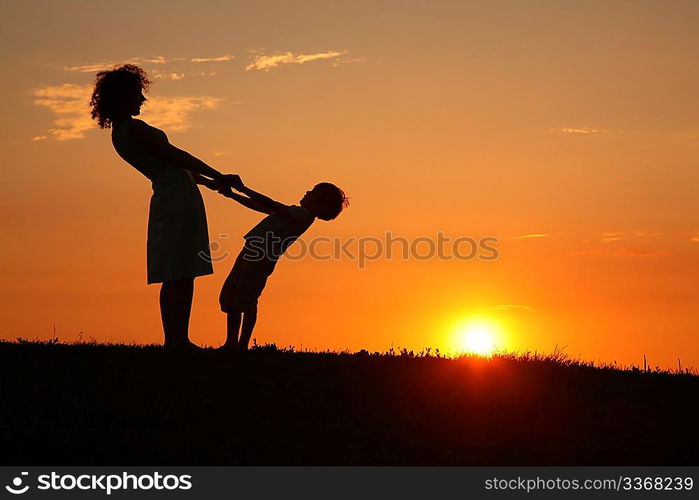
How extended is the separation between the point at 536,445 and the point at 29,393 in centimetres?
547

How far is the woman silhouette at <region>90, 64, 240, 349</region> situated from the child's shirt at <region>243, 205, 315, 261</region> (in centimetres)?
163

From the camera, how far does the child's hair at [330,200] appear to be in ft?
47.1

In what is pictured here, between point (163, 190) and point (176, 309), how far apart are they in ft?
4.85

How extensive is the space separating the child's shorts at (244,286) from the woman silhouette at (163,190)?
143 cm

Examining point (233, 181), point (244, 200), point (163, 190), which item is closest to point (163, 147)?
point (163, 190)

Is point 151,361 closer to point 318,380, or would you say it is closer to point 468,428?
point 318,380

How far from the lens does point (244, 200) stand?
14.1 meters

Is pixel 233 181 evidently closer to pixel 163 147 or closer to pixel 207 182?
pixel 207 182

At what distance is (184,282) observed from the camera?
12.4 m

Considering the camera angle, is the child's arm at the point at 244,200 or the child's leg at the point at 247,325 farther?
the child's leg at the point at 247,325

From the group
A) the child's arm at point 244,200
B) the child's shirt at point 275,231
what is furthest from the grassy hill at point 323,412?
the child's arm at point 244,200

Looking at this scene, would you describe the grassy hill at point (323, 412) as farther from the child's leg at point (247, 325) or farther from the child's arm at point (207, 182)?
the child's arm at point (207, 182)
